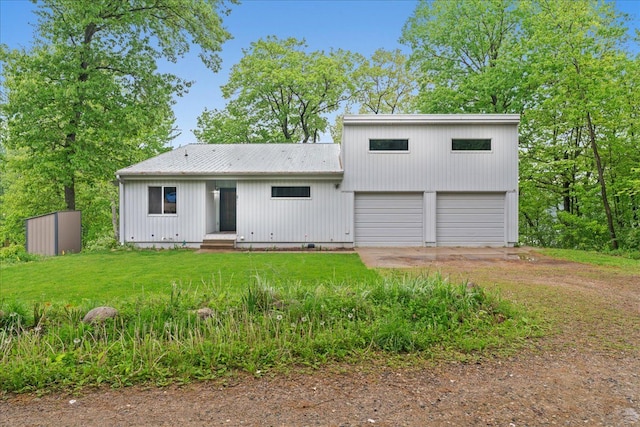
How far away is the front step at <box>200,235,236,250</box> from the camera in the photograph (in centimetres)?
1146

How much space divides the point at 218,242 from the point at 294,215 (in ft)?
8.56

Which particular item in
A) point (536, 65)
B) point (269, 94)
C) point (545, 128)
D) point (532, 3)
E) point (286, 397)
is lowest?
point (286, 397)

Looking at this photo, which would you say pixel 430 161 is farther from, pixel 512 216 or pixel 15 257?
pixel 15 257

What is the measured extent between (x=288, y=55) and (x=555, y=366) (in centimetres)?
2086

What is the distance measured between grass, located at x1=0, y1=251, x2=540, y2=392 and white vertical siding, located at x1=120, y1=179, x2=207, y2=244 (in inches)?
273

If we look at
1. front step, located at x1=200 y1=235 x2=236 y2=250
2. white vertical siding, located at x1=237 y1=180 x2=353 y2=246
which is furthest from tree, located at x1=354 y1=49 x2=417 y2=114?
front step, located at x1=200 y1=235 x2=236 y2=250

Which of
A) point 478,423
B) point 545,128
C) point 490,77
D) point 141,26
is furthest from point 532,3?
point 478,423

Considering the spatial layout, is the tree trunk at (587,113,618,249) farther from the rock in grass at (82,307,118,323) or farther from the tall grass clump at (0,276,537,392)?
the rock in grass at (82,307,118,323)

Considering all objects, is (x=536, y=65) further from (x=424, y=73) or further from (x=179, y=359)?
(x=179, y=359)

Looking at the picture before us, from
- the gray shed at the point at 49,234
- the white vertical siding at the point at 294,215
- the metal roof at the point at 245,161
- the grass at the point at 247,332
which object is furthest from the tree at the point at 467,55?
the gray shed at the point at 49,234

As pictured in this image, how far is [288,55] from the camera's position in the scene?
20.6 metres

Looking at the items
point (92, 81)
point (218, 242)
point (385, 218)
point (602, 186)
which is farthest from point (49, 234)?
point (602, 186)

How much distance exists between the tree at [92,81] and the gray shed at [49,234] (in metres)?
2.63

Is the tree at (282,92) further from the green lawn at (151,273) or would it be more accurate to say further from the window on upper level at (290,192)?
the green lawn at (151,273)
